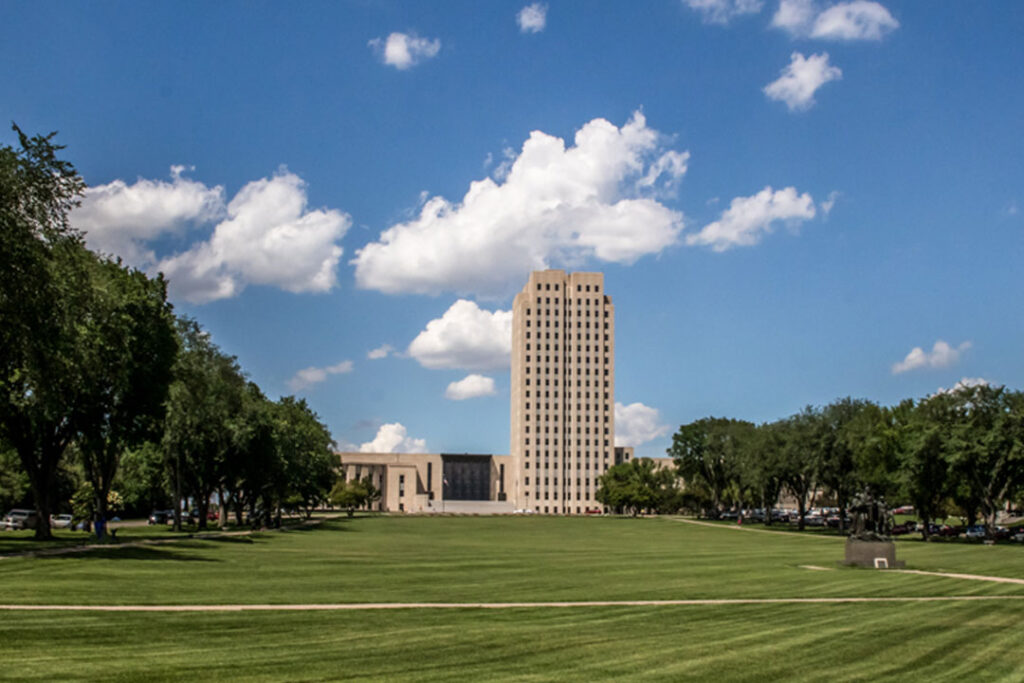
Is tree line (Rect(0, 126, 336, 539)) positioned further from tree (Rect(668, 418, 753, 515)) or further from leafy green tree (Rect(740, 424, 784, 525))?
tree (Rect(668, 418, 753, 515))

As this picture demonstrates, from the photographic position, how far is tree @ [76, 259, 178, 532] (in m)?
47.1

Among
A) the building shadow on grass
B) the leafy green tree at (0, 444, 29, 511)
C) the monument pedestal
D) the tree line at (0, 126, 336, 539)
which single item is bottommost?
the monument pedestal

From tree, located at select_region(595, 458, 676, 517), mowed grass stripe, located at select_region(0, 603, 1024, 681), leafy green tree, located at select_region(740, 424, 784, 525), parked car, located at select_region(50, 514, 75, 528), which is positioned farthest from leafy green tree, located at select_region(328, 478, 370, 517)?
mowed grass stripe, located at select_region(0, 603, 1024, 681)

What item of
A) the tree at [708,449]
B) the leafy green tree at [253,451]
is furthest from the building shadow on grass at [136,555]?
the tree at [708,449]

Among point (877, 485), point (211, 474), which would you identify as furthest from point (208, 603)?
point (877, 485)

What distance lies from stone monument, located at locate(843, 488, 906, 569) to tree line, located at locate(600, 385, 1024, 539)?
66.6 feet

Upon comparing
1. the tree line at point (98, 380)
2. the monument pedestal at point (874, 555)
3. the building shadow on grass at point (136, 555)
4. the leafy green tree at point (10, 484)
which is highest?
the tree line at point (98, 380)

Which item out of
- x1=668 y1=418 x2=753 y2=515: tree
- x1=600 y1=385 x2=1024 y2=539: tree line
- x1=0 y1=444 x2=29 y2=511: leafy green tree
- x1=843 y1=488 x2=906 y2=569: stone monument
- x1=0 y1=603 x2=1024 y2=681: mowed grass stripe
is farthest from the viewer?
x1=668 y1=418 x2=753 y2=515: tree

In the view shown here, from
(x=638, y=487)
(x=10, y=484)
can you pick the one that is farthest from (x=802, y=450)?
(x=10, y=484)

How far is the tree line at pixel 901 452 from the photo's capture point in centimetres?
7138

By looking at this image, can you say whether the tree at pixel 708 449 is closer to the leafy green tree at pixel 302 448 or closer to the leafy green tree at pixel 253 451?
the leafy green tree at pixel 302 448

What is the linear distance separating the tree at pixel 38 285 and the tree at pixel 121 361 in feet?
4.45

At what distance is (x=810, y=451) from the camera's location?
9325 cm

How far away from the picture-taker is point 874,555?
40.5m
